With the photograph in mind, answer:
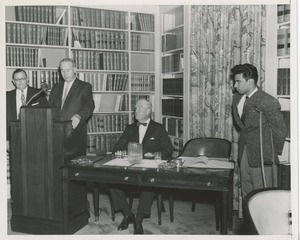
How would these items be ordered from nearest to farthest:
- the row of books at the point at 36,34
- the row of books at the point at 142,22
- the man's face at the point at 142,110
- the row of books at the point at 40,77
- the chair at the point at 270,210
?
the chair at the point at 270,210 → the man's face at the point at 142,110 → the row of books at the point at 36,34 → the row of books at the point at 40,77 → the row of books at the point at 142,22

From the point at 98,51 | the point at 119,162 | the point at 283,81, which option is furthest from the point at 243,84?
the point at 98,51

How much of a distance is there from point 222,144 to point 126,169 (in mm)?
1304

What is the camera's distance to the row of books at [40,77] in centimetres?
458

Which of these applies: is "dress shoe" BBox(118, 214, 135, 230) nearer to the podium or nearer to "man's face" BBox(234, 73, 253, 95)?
the podium

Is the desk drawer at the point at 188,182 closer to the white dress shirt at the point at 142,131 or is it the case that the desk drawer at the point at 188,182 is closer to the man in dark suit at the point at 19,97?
the white dress shirt at the point at 142,131

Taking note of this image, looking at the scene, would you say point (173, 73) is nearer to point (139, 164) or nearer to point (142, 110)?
point (142, 110)

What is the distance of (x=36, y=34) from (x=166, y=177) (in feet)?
8.80

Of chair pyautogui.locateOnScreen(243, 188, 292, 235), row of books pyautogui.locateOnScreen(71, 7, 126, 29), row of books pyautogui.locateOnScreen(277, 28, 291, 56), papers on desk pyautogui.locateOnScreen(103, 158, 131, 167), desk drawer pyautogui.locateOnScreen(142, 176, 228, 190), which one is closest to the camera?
chair pyautogui.locateOnScreen(243, 188, 292, 235)

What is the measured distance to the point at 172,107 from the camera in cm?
494

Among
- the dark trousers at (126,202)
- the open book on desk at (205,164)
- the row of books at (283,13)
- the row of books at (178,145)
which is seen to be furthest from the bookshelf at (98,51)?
the row of books at (283,13)

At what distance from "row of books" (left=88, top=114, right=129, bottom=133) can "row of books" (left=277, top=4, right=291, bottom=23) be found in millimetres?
2472

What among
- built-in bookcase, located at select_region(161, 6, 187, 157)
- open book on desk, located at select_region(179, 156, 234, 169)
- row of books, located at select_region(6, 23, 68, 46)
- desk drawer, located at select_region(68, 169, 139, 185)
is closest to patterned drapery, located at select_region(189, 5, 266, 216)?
built-in bookcase, located at select_region(161, 6, 187, 157)

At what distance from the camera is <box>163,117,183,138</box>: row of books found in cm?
480

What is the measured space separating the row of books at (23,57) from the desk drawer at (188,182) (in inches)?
97.0
